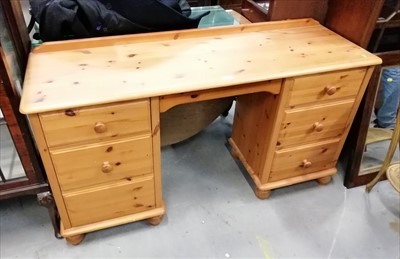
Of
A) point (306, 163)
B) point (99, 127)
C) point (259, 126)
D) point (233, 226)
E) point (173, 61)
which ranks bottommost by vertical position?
point (233, 226)

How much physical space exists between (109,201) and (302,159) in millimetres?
912

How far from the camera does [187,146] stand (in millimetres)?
2014

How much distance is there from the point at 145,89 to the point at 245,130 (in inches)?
30.8

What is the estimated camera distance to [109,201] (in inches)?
53.4

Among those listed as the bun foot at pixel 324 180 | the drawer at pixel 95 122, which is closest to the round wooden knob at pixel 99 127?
the drawer at pixel 95 122

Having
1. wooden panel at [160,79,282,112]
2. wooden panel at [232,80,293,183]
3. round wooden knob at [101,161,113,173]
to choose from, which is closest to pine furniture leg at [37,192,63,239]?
round wooden knob at [101,161,113,173]

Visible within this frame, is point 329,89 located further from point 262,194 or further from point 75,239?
point 75,239

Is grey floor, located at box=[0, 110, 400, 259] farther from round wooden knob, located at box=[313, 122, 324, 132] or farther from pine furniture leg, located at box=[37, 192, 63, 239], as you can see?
round wooden knob, located at box=[313, 122, 324, 132]

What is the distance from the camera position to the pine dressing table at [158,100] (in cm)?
109

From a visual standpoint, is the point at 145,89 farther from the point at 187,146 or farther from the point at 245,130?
the point at 187,146

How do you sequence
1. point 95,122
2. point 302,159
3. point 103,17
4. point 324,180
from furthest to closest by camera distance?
point 324,180 → point 302,159 → point 103,17 → point 95,122

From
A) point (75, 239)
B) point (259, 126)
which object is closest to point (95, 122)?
point (75, 239)

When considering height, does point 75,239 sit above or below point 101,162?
below

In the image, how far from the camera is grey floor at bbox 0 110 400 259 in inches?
56.5
